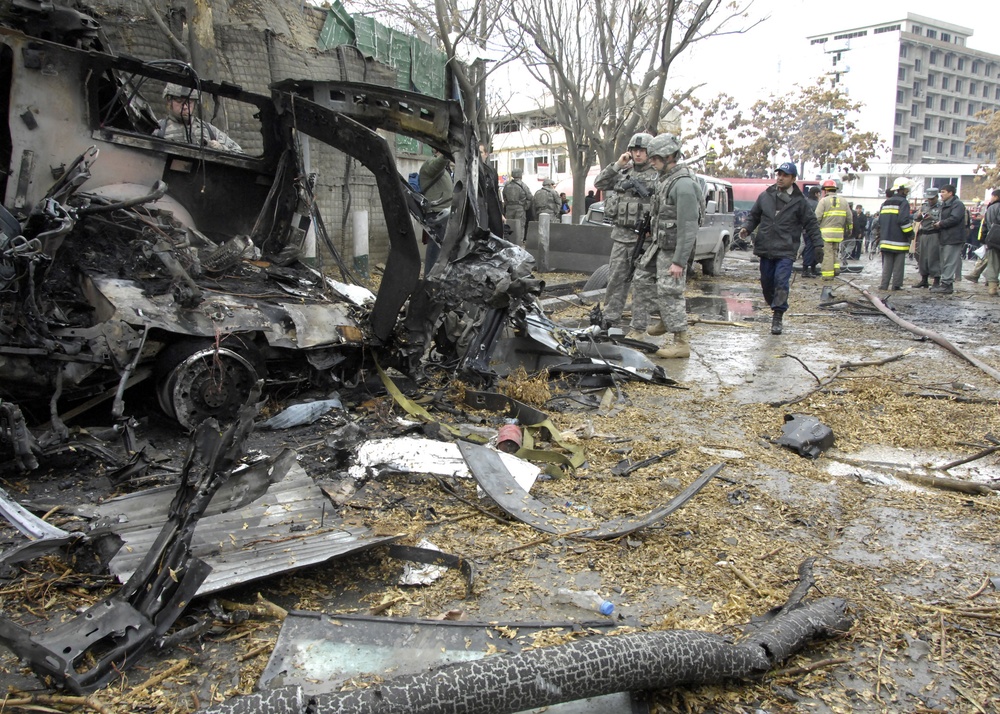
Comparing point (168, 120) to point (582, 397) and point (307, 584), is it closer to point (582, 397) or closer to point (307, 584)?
point (582, 397)

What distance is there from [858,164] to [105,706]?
48313 millimetres

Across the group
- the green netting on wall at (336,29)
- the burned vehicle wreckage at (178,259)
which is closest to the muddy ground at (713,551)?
the burned vehicle wreckage at (178,259)

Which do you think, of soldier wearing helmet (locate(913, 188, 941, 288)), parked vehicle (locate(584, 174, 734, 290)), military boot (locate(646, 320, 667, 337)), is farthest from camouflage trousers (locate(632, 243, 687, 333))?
soldier wearing helmet (locate(913, 188, 941, 288))

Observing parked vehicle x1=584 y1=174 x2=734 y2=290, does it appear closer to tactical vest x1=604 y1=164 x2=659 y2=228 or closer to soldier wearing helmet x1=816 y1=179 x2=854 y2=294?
soldier wearing helmet x1=816 y1=179 x2=854 y2=294

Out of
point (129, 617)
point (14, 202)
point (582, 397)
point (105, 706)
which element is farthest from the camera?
point (582, 397)

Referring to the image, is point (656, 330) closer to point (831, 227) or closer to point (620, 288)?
point (620, 288)

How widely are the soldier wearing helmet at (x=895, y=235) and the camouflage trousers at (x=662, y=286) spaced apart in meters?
7.48

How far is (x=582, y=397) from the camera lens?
5762 millimetres

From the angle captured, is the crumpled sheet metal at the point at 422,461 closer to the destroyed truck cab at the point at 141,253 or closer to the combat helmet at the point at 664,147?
the destroyed truck cab at the point at 141,253

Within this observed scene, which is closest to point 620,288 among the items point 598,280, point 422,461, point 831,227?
point 598,280

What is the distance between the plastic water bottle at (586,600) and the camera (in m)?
2.72

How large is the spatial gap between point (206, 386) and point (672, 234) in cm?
487

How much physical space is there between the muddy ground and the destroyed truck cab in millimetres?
462

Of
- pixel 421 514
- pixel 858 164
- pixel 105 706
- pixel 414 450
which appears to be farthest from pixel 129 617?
pixel 858 164
